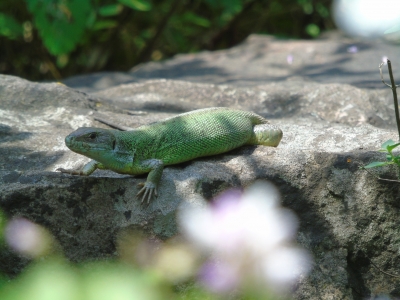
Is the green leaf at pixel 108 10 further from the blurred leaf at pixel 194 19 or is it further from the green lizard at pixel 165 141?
the green lizard at pixel 165 141

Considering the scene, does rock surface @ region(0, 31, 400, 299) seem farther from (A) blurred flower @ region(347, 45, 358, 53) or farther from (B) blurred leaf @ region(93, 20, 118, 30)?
(B) blurred leaf @ region(93, 20, 118, 30)

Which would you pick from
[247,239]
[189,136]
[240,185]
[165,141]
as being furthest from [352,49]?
[247,239]

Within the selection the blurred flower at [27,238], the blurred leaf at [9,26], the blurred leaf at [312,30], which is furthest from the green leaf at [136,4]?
the blurred flower at [27,238]

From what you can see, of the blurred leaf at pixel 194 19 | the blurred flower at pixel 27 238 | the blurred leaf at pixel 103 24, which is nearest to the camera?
the blurred flower at pixel 27 238

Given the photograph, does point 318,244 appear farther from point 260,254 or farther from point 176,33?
point 176,33

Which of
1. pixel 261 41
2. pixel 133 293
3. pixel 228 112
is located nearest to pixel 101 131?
pixel 228 112

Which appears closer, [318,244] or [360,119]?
[318,244]
